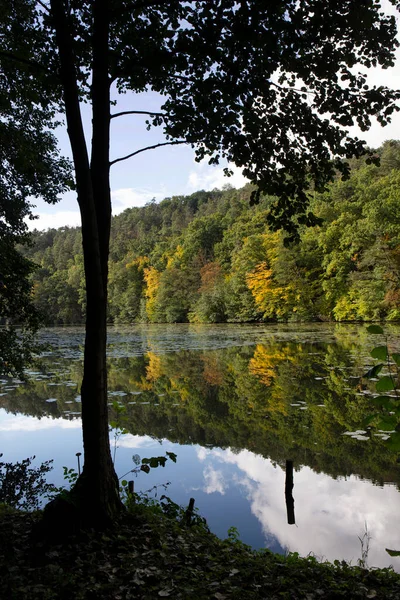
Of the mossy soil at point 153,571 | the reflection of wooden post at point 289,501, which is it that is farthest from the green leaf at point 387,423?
the reflection of wooden post at point 289,501

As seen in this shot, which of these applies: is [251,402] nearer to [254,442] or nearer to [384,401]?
[254,442]

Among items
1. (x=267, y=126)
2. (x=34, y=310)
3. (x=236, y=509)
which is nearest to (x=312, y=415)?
(x=236, y=509)

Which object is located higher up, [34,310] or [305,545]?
[34,310]

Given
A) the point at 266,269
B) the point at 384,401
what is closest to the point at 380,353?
the point at 384,401

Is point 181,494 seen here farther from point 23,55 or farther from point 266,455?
point 23,55

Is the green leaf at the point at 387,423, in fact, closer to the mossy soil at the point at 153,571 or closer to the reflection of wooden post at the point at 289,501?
the mossy soil at the point at 153,571

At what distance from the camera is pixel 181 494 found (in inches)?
264

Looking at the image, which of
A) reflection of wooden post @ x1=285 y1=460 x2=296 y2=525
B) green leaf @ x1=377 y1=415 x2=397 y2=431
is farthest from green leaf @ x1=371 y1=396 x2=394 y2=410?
reflection of wooden post @ x1=285 y1=460 x2=296 y2=525

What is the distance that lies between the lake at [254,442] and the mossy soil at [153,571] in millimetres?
1304

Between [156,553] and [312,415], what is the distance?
6715mm

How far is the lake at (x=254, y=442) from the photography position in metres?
5.59

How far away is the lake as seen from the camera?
5.59m

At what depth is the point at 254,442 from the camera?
8445 mm

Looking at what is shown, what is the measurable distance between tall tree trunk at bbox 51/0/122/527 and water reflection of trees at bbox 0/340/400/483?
170 inches
